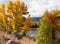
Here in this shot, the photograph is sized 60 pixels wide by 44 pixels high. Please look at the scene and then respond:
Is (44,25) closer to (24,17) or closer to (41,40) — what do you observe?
(41,40)

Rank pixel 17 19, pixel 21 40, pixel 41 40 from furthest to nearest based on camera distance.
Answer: pixel 17 19
pixel 21 40
pixel 41 40

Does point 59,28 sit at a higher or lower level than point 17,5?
lower

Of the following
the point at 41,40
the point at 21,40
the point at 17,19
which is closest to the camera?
the point at 41,40

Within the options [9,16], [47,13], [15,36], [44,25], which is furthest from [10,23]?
[44,25]

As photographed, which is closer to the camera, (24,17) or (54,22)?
(54,22)

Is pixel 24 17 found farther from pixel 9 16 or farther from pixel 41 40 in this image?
pixel 41 40

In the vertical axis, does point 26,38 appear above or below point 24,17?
below

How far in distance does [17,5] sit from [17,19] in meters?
3.61

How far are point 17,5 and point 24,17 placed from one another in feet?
9.89

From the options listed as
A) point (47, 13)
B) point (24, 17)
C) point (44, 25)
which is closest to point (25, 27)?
point (24, 17)

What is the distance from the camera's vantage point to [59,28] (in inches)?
1738

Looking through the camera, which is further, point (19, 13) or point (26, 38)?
point (19, 13)

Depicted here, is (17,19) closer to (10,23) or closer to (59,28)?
(10,23)

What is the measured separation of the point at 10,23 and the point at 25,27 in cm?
362
